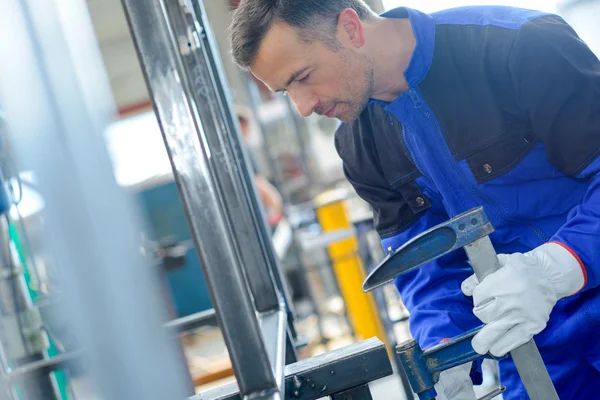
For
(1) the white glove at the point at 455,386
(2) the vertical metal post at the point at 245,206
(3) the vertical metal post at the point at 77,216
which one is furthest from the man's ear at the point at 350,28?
(1) the white glove at the point at 455,386

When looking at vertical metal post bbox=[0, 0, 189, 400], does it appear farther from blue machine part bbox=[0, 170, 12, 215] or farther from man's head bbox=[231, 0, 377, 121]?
blue machine part bbox=[0, 170, 12, 215]

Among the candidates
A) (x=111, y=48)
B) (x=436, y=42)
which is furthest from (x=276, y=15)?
(x=111, y=48)

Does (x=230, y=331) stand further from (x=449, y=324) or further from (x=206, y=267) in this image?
(x=449, y=324)

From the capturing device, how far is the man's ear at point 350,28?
159 centimetres

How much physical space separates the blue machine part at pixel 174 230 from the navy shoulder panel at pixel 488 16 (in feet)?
21.2

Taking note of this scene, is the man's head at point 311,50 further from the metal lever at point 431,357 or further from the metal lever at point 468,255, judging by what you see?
the metal lever at point 431,357

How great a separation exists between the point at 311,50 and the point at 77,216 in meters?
0.79

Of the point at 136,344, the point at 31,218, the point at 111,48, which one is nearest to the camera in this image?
the point at 136,344

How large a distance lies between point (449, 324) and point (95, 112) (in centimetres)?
102

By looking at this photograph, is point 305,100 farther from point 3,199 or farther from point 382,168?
point 3,199

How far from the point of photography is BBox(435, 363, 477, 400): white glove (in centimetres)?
165

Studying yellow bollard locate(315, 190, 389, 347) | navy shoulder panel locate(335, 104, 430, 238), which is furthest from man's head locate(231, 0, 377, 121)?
yellow bollard locate(315, 190, 389, 347)

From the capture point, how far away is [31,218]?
298 cm

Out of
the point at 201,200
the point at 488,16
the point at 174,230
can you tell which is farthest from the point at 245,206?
the point at 174,230
